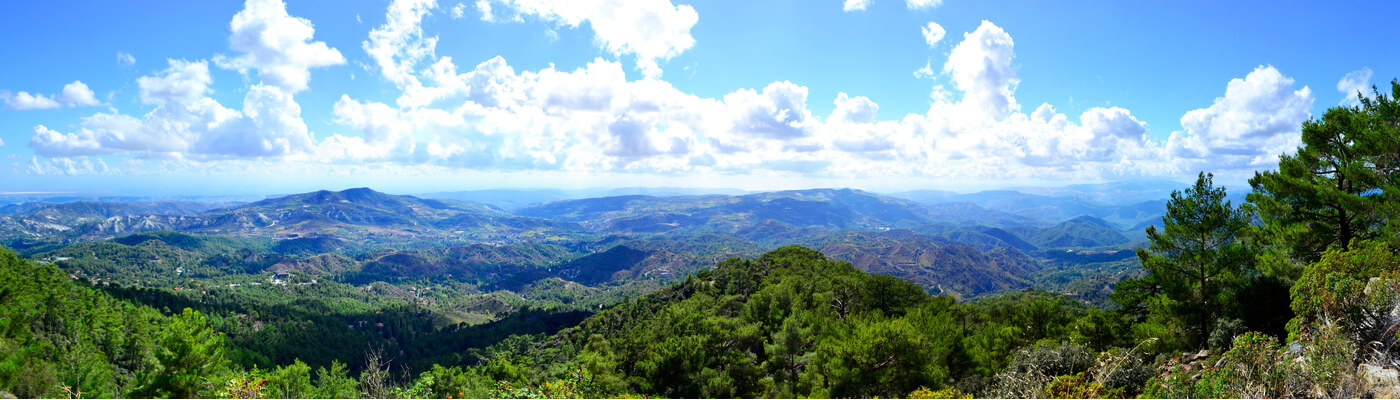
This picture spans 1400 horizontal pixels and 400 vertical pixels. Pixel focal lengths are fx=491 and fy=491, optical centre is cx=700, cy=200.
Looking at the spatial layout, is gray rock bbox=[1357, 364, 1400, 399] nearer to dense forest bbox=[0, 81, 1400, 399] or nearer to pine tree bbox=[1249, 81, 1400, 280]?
dense forest bbox=[0, 81, 1400, 399]

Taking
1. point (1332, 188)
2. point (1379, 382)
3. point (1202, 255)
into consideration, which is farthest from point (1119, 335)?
point (1379, 382)

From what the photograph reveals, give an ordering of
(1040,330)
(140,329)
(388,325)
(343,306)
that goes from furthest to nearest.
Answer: (343,306) → (388,325) → (140,329) → (1040,330)

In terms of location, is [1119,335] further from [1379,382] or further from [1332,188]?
[1379,382]

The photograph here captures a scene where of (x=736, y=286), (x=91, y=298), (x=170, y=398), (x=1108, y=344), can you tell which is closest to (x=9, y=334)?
(x=91, y=298)

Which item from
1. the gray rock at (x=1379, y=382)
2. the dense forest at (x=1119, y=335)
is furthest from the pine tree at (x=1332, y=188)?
the gray rock at (x=1379, y=382)

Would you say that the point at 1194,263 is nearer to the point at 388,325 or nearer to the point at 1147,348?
the point at 1147,348

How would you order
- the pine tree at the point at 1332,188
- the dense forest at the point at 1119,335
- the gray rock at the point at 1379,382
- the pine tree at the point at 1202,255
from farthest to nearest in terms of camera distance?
the pine tree at the point at 1202,255, the pine tree at the point at 1332,188, the dense forest at the point at 1119,335, the gray rock at the point at 1379,382

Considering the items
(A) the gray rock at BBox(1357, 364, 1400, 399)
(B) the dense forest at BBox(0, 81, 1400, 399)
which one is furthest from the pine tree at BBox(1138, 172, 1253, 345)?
(A) the gray rock at BBox(1357, 364, 1400, 399)

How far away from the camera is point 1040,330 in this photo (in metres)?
28.1

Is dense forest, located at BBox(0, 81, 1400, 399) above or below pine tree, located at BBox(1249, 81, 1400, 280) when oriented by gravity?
below

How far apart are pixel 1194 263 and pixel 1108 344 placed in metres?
6.12

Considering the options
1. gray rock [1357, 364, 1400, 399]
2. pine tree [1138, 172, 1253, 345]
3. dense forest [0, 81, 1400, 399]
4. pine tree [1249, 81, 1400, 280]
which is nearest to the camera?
gray rock [1357, 364, 1400, 399]

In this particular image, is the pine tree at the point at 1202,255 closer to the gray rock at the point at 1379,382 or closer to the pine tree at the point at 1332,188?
the pine tree at the point at 1332,188

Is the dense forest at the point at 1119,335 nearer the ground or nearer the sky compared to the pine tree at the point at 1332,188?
nearer the ground
